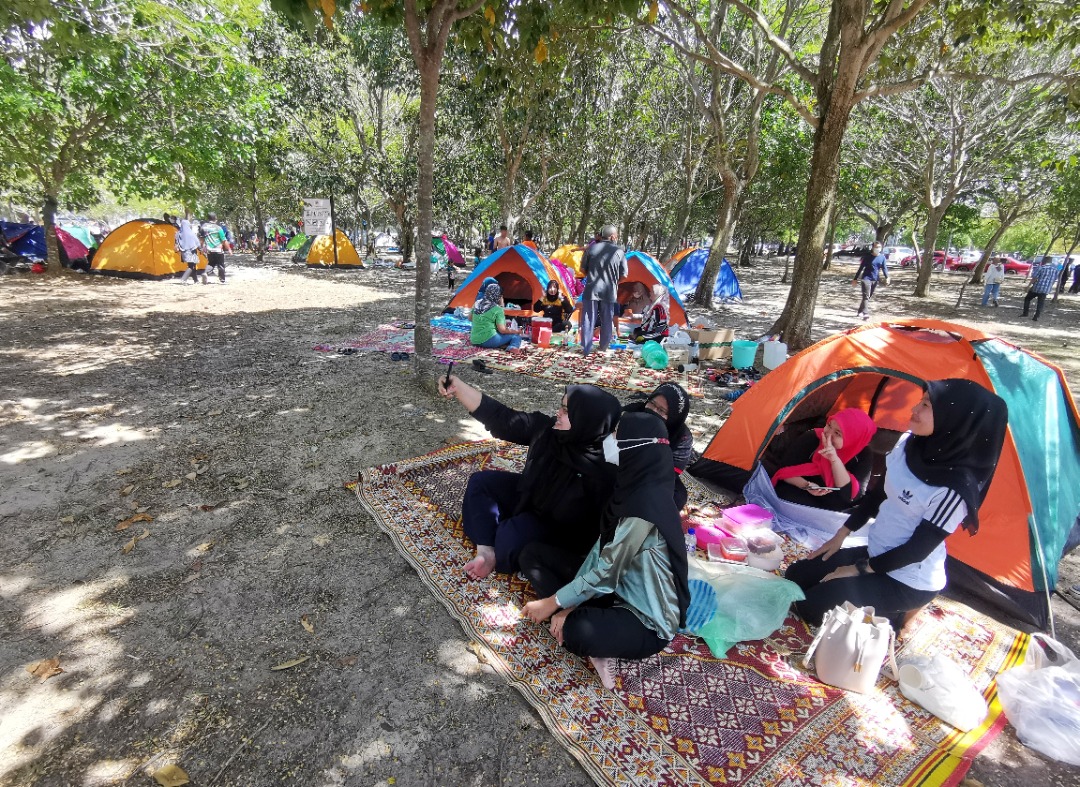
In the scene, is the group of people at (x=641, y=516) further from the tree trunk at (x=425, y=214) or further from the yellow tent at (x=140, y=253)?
the yellow tent at (x=140, y=253)

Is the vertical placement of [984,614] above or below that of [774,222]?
below

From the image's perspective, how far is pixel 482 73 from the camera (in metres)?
5.53

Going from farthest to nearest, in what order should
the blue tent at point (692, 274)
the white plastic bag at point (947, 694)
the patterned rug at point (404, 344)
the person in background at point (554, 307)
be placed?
the blue tent at point (692, 274) < the person in background at point (554, 307) < the patterned rug at point (404, 344) < the white plastic bag at point (947, 694)

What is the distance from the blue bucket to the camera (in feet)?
25.3

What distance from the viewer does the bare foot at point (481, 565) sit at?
3.15 m

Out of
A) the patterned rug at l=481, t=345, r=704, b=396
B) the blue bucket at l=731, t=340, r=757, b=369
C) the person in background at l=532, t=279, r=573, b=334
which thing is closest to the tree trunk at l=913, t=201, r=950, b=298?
the blue bucket at l=731, t=340, r=757, b=369

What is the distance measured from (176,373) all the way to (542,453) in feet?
18.5

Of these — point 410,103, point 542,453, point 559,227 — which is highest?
point 410,103

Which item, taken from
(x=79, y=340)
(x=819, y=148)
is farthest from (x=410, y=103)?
(x=819, y=148)

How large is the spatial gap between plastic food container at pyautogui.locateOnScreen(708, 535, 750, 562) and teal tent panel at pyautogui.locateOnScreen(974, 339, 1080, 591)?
1528mm

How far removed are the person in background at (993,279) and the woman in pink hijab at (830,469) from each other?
1570 cm

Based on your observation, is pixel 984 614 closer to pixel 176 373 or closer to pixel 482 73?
pixel 482 73

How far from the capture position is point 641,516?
2.38 meters

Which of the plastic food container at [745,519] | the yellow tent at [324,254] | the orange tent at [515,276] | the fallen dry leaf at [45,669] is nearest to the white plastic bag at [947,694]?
the plastic food container at [745,519]
